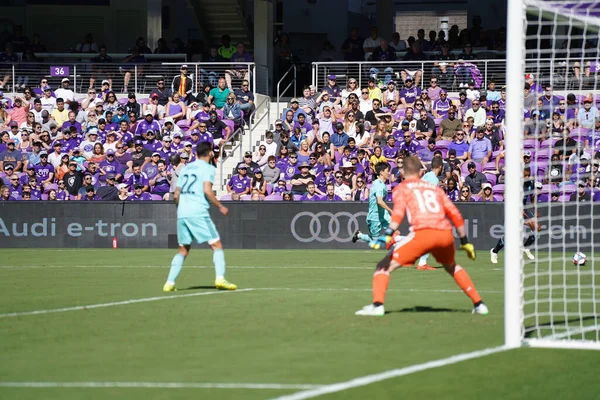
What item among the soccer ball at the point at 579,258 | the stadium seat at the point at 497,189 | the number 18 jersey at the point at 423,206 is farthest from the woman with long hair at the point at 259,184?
the number 18 jersey at the point at 423,206

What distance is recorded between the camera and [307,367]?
8.48 m

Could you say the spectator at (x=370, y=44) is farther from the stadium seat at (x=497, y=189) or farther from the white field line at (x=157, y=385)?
the white field line at (x=157, y=385)

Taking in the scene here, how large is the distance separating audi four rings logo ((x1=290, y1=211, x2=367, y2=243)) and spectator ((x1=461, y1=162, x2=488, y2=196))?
2.80 m

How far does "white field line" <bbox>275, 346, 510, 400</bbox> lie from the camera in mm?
7359

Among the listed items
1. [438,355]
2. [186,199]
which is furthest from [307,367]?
[186,199]

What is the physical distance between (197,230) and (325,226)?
494 inches

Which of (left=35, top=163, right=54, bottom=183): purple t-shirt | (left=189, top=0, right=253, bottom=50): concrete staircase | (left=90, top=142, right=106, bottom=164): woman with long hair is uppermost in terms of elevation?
(left=189, top=0, right=253, bottom=50): concrete staircase

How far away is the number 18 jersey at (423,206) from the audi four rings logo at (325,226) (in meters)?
15.2

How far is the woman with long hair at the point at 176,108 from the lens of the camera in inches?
1261

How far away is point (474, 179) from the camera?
88.2 ft

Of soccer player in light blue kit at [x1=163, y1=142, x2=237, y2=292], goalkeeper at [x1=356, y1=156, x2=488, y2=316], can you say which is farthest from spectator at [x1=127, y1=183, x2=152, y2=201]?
goalkeeper at [x1=356, y1=156, x2=488, y2=316]

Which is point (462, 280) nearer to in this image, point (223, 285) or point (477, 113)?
point (223, 285)

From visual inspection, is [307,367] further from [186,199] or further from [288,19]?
[288,19]

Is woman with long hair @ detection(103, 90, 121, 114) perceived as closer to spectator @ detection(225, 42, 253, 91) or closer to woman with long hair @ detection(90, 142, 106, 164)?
woman with long hair @ detection(90, 142, 106, 164)
